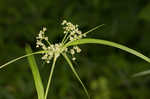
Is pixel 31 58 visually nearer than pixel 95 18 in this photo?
Yes

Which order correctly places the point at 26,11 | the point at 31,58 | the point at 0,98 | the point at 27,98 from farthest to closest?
the point at 26,11 → the point at 27,98 → the point at 0,98 → the point at 31,58

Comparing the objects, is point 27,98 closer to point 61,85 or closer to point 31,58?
point 61,85

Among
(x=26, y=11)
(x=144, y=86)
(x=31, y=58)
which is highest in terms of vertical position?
(x=26, y=11)

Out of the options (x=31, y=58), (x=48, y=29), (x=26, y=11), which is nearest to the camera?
(x=31, y=58)

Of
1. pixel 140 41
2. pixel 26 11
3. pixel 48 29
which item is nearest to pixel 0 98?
pixel 48 29

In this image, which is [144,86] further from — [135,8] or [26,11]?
[26,11]

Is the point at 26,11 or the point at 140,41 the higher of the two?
the point at 26,11
